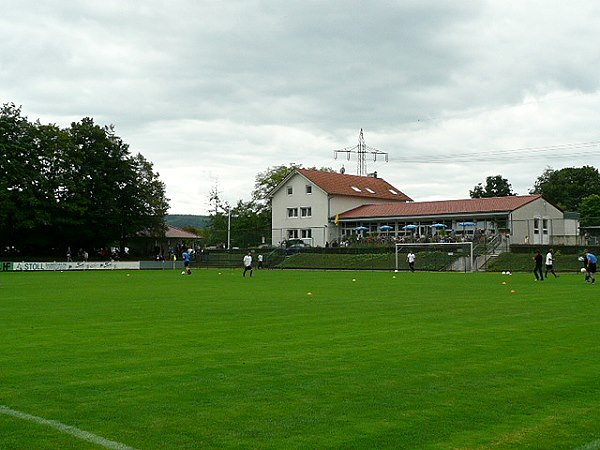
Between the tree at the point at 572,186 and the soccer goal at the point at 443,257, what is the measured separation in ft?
194

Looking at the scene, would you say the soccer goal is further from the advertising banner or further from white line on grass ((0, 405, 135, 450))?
white line on grass ((0, 405, 135, 450))

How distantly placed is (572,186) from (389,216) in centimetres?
5460

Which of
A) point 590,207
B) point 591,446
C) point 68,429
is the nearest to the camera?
point 591,446

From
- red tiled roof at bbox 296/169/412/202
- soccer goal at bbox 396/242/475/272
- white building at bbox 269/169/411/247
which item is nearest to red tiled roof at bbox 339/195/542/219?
white building at bbox 269/169/411/247

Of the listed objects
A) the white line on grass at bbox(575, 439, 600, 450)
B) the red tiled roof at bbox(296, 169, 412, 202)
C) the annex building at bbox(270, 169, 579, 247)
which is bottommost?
the white line on grass at bbox(575, 439, 600, 450)

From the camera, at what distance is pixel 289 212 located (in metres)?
81.1

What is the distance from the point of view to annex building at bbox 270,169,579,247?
207 ft

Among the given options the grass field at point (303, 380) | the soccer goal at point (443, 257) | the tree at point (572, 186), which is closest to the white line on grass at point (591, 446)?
the grass field at point (303, 380)

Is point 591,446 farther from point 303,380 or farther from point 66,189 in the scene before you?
point 66,189

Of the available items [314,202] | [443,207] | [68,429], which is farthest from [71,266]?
[68,429]

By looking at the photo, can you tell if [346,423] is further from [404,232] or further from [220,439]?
[404,232]

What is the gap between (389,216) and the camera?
71688 mm

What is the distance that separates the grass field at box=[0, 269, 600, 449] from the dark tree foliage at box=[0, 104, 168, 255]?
55363 mm

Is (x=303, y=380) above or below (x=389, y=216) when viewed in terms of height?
below
